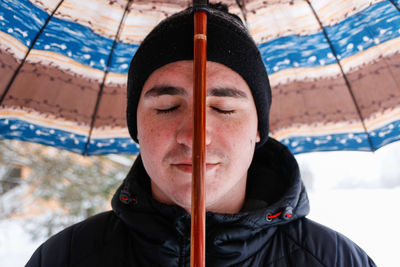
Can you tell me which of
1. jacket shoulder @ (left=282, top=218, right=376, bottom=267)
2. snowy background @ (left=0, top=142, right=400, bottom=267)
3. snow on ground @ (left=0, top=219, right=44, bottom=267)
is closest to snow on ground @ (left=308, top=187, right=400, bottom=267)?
snowy background @ (left=0, top=142, right=400, bottom=267)

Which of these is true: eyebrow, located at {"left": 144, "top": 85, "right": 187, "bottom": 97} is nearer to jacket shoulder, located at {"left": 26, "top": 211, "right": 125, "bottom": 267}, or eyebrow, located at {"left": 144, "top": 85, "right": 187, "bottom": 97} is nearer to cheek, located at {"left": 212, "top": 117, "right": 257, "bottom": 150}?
cheek, located at {"left": 212, "top": 117, "right": 257, "bottom": 150}

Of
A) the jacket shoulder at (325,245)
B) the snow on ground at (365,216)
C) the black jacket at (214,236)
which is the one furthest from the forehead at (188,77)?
the snow on ground at (365,216)

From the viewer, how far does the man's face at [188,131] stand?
122 cm

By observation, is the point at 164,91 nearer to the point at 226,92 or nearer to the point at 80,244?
the point at 226,92

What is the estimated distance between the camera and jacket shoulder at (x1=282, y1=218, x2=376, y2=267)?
1319 mm

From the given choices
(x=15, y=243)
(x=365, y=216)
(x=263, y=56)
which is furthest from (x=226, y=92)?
(x=15, y=243)

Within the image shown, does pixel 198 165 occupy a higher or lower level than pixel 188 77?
lower

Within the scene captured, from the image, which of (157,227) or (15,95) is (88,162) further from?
(157,227)

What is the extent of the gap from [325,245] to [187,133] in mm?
702

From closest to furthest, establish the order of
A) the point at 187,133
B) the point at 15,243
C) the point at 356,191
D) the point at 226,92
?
the point at 187,133 < the point at 226,92 < the point at 356,191 < the point at 15,243

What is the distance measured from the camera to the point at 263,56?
1821 mm

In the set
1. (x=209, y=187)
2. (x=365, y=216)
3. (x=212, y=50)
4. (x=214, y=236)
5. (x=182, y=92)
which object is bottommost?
(x=365, y=216)

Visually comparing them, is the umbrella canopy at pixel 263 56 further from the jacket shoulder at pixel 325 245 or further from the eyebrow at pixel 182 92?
the jacket shoulder at pixel 325 245

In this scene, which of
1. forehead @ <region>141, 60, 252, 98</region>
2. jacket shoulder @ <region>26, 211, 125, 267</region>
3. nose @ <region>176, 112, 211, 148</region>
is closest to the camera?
nose @ <region>176, 112, 211, 148</region>
